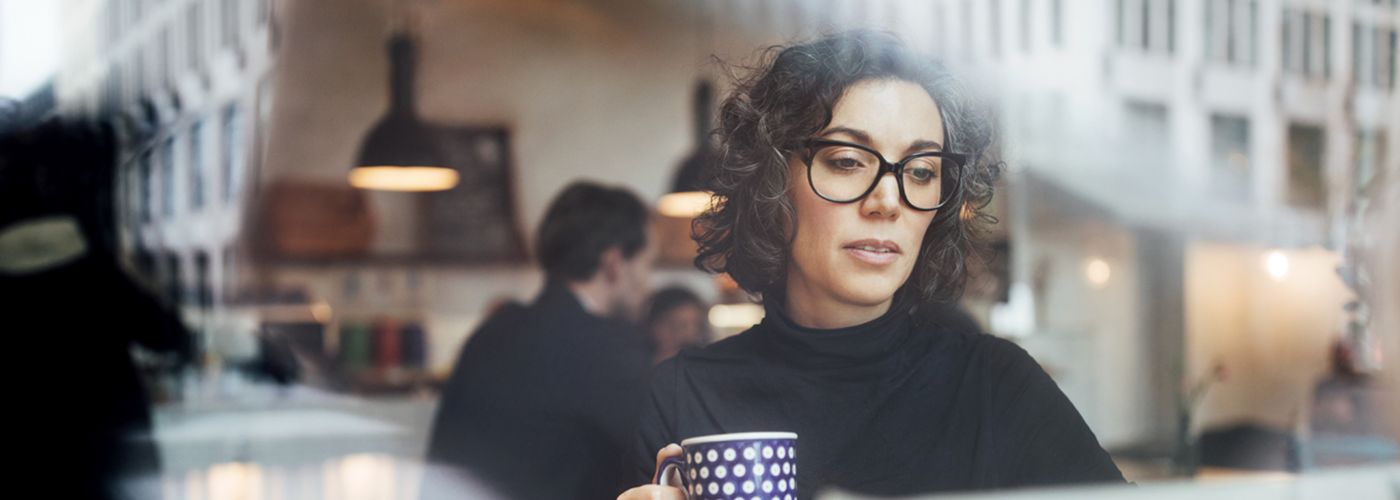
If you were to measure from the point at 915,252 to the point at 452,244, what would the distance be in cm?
453

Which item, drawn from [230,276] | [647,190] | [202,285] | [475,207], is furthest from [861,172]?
[475,207]

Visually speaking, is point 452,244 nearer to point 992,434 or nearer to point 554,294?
point 554,294

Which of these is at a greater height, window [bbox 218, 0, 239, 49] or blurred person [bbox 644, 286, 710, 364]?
window [bbox 218, 0, 239, 49]

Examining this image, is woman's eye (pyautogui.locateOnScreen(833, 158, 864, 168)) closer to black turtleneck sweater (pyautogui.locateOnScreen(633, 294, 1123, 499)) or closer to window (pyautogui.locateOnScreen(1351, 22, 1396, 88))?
black turtleneck sweater (pyautogui.locateOnScreen(633, 294, 1123, 499))

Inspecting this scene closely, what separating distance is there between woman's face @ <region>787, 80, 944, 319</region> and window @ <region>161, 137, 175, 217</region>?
3190mm

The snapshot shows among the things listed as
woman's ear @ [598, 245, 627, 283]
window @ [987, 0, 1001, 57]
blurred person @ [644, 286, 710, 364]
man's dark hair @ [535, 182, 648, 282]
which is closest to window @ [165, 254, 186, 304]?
blurred person @ [644, 286, 710, 364]

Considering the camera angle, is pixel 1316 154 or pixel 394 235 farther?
pixel 394 235

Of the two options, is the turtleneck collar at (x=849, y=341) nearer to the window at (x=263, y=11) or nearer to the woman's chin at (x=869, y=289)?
the woman's chin at (x=869, y=289)

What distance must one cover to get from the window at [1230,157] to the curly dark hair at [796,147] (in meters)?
1.96

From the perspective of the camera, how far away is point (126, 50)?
3.63 m

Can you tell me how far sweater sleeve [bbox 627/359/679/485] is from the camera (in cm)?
191

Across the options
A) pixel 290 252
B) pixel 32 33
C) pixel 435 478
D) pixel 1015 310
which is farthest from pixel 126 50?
pixel 1015 310

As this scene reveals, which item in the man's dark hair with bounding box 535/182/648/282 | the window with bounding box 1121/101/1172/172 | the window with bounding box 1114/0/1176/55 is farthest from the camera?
the window with bounding box 1121/101/1172/172

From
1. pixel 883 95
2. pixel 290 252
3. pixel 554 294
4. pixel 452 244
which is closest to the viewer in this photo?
pixel 883 95
